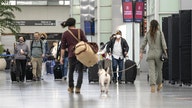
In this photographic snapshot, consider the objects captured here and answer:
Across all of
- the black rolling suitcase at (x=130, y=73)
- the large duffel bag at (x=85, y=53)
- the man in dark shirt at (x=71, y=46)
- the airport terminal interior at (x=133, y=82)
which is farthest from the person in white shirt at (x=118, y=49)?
the large duffel bag at (x=85, y=53)

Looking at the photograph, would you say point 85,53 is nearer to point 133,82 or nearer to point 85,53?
point 85,53

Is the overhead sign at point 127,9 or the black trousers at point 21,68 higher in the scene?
the overhead sign at point 127,9

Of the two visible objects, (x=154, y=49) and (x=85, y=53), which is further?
(x=154, y=49)

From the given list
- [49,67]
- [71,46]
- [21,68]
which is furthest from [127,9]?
[71,46]

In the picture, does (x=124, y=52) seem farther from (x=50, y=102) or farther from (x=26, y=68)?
(x=50, y=102)

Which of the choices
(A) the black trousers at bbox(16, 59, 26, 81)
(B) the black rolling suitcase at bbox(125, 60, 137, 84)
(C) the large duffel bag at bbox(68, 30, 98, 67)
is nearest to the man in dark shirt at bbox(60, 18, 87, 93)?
(C) the large duffel bag at bbox(68, 30, 98, 67)

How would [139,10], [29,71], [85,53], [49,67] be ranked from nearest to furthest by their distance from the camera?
[85,53]
[29,71]
[139,10]
[49,67]

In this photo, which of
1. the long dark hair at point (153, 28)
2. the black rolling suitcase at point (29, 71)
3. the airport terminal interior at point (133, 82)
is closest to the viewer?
the airport terminal interior at point (133, 82)

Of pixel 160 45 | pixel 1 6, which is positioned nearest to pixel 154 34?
pixel 160 45

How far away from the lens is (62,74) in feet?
84.1

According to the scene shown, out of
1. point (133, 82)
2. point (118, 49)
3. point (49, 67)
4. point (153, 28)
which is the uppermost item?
point (153, 28)

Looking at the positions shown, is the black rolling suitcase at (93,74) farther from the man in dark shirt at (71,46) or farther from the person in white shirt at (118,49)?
the man in dark shirt at (71,46)

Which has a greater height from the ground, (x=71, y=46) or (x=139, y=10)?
(x=139, y=10)

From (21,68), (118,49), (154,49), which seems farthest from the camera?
(21,68)
